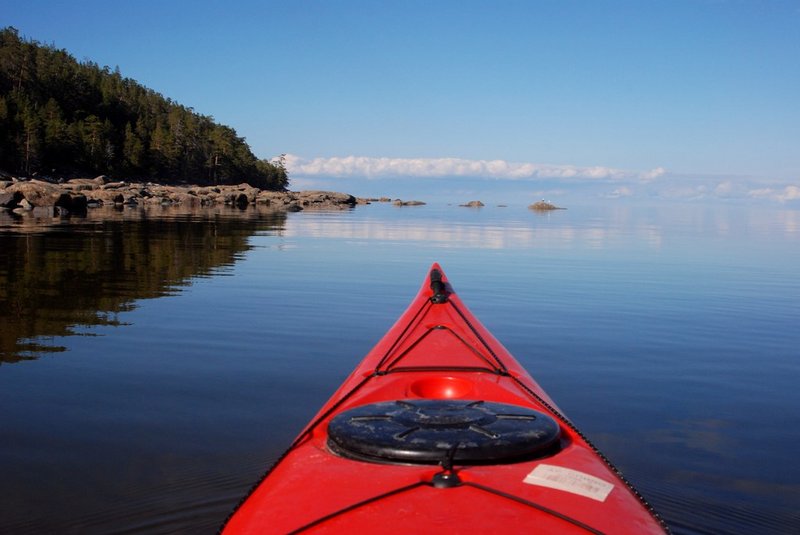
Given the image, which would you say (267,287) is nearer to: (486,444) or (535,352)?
(535,352)

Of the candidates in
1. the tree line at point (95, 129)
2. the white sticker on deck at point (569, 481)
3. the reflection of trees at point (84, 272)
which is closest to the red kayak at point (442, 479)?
the white sticker on deck at point (569, 481)

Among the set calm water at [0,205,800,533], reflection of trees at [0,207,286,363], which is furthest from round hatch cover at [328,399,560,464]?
reflection of trees at [0,207,286,363]

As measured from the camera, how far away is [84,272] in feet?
44.3

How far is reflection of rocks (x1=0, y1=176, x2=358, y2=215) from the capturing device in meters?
36.8

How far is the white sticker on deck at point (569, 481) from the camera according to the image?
2814 millimetres

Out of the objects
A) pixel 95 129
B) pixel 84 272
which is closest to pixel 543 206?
pixel 95 129

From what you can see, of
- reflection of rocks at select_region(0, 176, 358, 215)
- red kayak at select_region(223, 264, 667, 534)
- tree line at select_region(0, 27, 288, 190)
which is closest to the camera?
red kayak at select_region(223, 264, 667, 534)

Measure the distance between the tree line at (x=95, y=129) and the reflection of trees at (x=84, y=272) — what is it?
49.4 metres

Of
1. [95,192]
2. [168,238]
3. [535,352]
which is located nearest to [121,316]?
[535,352]

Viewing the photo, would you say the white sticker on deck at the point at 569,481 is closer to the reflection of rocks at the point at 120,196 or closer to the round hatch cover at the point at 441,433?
the round hatch cover at the point at 441,433

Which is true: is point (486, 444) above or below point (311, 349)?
above

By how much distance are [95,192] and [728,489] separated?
2154 inches

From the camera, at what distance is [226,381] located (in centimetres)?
673

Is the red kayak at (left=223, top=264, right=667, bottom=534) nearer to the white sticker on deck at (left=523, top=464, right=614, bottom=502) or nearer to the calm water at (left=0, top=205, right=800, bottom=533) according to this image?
the white sticker on deck at (left=523, top=464, right=614, bottom=502)
